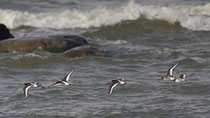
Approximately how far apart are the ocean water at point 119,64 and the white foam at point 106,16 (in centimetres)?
4

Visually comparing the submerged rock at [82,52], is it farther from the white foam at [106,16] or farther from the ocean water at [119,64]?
the white foam at [106,16]

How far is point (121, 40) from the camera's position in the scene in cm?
1941

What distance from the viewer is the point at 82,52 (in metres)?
16.0

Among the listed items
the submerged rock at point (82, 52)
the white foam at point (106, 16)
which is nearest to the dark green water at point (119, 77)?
the submerged rock at point (82, 52)

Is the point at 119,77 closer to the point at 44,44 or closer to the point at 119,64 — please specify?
the point at 119,64

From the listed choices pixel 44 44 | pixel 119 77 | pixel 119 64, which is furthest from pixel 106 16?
pixel 119 77

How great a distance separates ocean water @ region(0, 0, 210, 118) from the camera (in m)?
11.4

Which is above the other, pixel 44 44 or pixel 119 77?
pixel 44 44

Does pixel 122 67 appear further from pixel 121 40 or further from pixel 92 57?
pixel 121 40

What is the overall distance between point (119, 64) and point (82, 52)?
1227mm

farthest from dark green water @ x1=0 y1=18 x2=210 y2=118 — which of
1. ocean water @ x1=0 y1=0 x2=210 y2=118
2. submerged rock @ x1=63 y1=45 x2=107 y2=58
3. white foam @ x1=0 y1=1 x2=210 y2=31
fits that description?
white foam @ x1=0 y1=1 x2=210 y2=31

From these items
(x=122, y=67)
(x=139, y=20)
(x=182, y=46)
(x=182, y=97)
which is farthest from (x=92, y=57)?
(x=139, y=20)

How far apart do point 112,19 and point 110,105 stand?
11902mm

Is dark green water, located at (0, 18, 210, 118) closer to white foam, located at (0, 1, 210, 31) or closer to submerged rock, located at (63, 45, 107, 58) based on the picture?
submerged rock, located at (63, 45, 107, 58)
